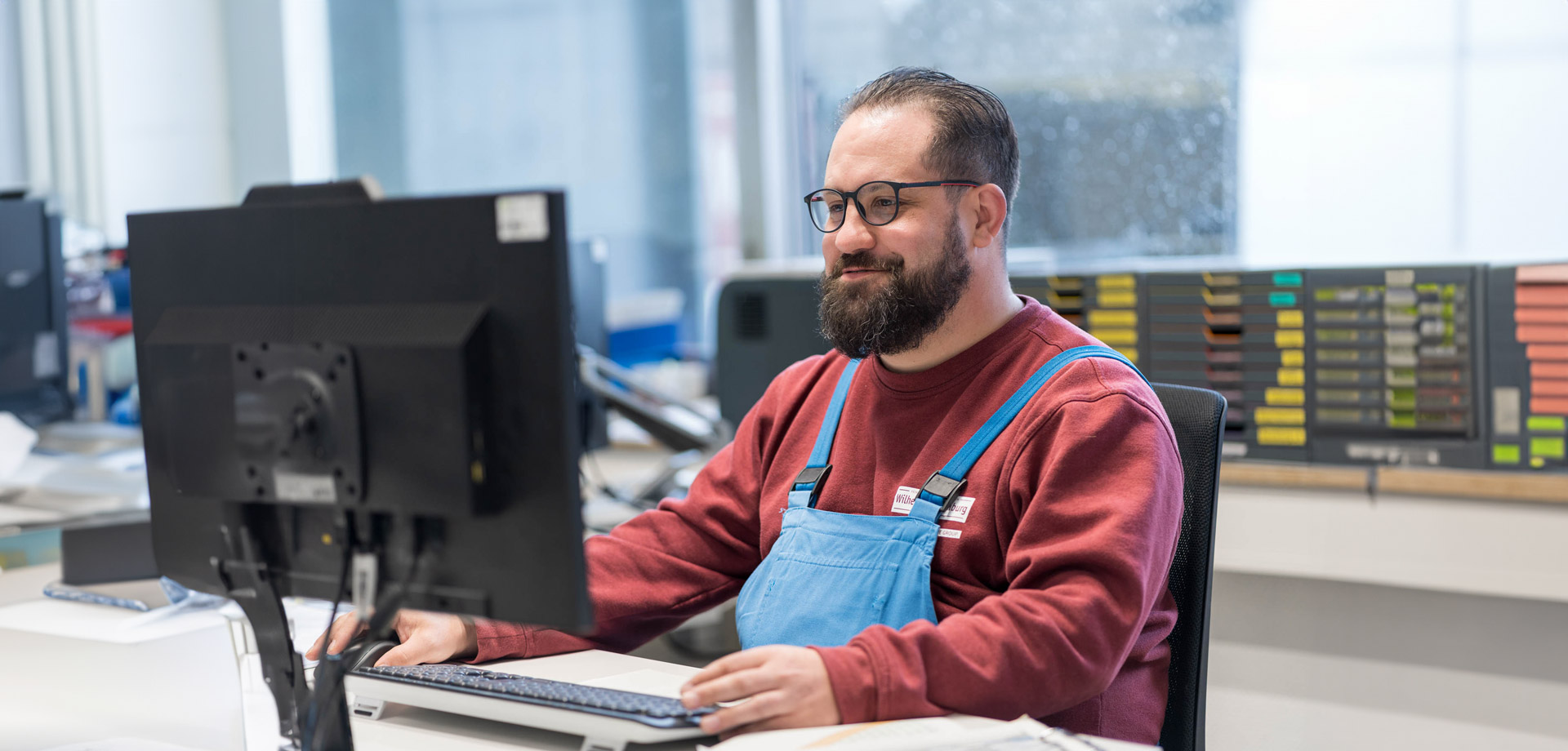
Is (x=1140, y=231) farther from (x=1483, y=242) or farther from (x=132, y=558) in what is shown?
(x=132, y=558)

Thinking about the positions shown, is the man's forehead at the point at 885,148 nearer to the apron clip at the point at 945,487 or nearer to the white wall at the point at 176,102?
the apron clip at the point at 945,487

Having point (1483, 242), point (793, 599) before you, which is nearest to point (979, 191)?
point (793, 599)

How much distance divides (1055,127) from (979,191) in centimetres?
221

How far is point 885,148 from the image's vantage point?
1344mm

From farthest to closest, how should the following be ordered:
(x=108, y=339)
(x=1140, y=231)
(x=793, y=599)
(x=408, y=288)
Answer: (x=1140, y=231) → (x=108, y=339) → (x=793, y=599) → (x=408, y=288)

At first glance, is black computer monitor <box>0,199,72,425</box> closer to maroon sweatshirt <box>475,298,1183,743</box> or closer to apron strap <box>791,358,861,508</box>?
maroon sweatshirt <box>475,298,1183,743</box>

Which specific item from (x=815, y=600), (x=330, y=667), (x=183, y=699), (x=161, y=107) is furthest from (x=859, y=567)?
(x=161, y=107)

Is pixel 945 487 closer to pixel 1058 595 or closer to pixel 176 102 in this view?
pixel 1058 595

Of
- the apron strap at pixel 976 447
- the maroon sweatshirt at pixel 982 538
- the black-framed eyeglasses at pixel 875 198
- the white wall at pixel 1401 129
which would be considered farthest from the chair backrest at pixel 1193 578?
the white wall at pixel 1401 129

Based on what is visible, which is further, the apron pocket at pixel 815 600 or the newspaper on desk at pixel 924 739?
the apron pocket at pixel 815 600

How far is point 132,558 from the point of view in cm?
167

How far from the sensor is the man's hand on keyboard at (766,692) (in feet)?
3.35

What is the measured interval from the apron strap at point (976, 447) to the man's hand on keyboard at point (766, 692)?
269 mm

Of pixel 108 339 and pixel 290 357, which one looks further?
pixel 108 339
